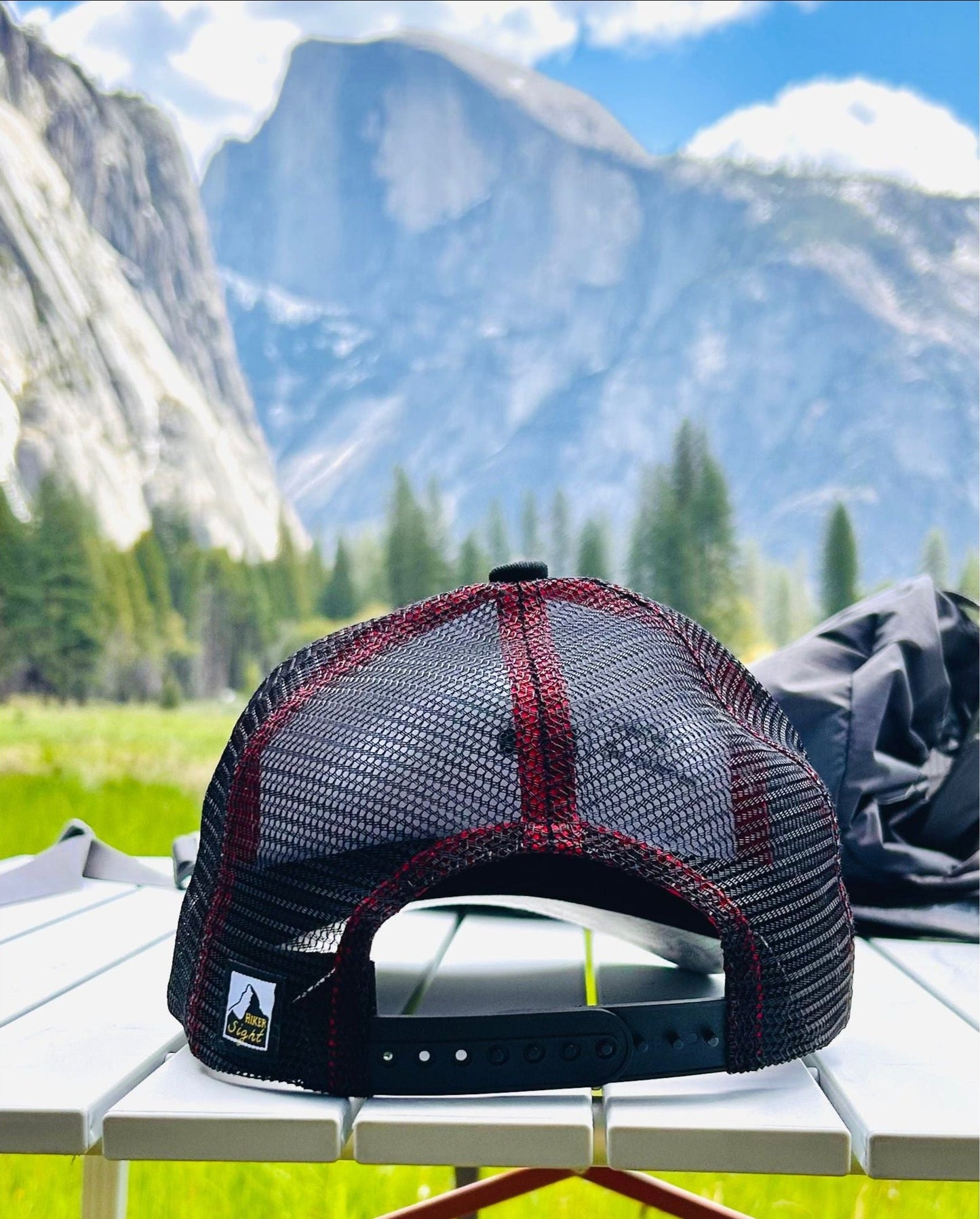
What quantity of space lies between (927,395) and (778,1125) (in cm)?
1810

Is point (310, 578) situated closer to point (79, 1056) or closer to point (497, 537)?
point (497, 537)

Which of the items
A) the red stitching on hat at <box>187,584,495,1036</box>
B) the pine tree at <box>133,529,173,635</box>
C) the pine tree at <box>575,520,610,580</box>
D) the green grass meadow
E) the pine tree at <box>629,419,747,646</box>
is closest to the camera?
the red stitching on hat at <box>187,584,495,1036</box>

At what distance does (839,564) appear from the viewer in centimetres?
820

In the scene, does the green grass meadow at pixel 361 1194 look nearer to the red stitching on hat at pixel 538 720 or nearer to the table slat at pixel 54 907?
the table slat at pixel 54 907

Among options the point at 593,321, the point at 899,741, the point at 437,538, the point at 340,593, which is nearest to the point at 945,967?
the point at 899,741

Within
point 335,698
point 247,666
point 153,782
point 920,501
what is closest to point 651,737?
point 335,698

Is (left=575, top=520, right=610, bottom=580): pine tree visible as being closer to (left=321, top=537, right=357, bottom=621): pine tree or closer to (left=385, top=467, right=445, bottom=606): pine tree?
(left=385, top=467, right=445, bottom=606): pine tree

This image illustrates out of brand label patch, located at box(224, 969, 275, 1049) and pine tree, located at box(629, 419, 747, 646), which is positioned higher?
pine tree, located at box(629, 419, 747, 646)

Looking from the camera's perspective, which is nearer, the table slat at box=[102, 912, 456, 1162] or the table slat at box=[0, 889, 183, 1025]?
the table slat at box=[102, 912, 456, 1162]

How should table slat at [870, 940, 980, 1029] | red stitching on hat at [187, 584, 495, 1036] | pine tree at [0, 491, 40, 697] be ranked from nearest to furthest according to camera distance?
red stitching on hat at [187, 584, 495, 1036] → table slat at [870, 940, 980, 1029] → pine tree at [0, 491, 40, 697]

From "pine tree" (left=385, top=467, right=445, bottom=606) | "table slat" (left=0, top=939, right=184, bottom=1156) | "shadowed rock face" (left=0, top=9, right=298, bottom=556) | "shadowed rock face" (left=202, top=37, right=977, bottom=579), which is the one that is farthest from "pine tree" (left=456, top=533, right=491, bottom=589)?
"shadowed rock face" (left=202, top=37, right=977, bottom=579)

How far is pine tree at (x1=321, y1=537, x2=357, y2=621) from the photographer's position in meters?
7.52

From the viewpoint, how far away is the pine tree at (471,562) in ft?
24.0

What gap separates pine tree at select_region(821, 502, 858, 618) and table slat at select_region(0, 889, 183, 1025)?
7.07 metres
